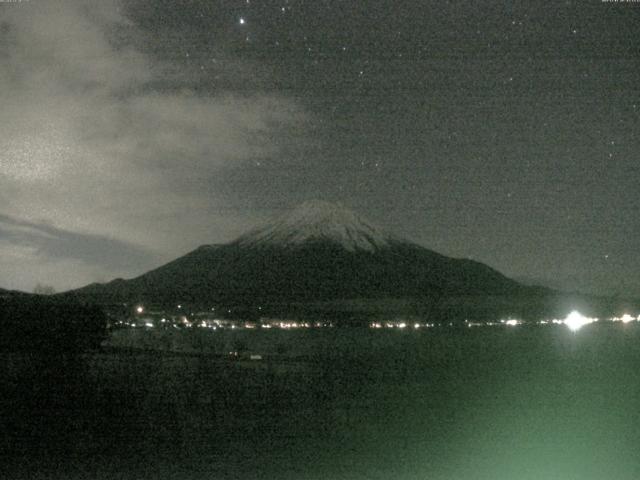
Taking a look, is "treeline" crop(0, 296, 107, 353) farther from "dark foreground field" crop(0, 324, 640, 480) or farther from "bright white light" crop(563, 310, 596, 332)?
"bright white light" crop(563, 310, 596, 332)

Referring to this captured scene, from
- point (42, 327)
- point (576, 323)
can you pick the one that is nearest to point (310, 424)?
point (42, 327)

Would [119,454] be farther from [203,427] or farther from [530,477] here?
[530,477]

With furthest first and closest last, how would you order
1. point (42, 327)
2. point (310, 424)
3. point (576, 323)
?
point (576, 323) < point (42, 327) < point (310, 424)

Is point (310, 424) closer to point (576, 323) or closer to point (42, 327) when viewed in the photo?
point (42, 327)

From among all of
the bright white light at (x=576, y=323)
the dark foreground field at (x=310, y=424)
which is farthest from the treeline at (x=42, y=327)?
the bright white light at (x=576, y=323)

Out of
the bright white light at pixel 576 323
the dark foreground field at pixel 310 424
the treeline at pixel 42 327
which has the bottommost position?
the dark foreground field at pixel 310 424

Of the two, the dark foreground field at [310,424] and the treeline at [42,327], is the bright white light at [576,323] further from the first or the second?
the dark foreground field at [310,424]
